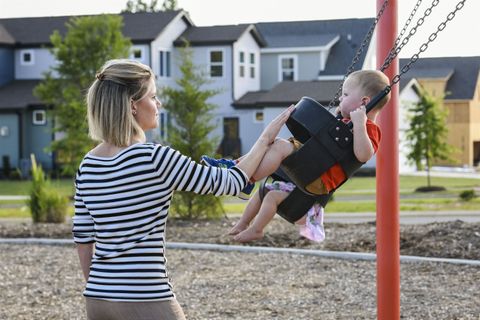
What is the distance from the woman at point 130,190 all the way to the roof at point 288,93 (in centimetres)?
3330

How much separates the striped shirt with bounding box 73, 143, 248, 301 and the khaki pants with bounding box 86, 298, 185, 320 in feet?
0.07

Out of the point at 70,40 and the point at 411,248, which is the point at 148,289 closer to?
the point at 411,248

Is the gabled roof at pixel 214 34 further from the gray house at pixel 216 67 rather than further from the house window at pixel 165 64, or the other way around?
the house window at pixel 165 64

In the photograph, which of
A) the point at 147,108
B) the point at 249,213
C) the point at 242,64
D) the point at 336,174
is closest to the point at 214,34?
the point at 242,64

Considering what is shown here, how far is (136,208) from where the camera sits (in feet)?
11.0

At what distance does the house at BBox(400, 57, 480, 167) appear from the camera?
165 ft

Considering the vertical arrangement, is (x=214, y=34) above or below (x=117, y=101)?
above

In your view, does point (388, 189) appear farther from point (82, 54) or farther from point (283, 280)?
point (82, 54)

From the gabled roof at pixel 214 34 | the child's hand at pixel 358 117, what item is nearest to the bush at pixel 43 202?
the child's hand at pixel 358 117

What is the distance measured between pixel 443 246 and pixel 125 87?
718cm

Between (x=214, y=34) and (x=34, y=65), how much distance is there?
328 inches

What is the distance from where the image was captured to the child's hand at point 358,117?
395 cm

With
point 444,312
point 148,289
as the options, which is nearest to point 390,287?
point 444,312

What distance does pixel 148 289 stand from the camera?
3340mm
